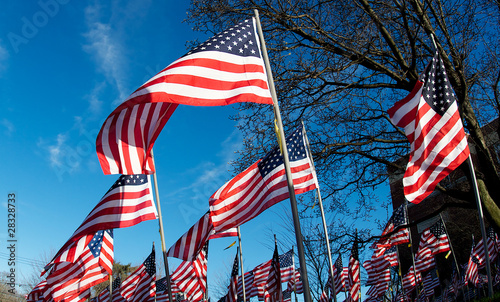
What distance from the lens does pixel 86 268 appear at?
1521cm

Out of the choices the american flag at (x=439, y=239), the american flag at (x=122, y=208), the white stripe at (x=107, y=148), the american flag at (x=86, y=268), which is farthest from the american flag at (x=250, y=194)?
the american flag at (x=439, y=239)

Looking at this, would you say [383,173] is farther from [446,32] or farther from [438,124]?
[438,124]

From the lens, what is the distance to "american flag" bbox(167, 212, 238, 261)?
11.5 meters

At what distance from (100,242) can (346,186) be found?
8590 mm

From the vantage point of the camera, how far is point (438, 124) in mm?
8039

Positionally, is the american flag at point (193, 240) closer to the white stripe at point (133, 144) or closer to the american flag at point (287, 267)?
the white stripe at point (133, 144)

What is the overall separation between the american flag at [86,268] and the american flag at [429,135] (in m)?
11.2

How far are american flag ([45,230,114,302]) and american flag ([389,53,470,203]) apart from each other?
11190mm

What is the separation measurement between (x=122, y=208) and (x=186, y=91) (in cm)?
539

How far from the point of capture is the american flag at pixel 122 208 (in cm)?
978

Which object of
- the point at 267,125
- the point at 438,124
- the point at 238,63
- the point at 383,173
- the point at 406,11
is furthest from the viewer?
the point at 383,173

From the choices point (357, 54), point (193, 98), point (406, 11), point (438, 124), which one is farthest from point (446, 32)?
point (193, 98)

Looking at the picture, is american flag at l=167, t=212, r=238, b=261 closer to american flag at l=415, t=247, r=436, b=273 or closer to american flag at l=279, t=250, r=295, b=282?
american flag at l=279, t=250, r=295, b=282

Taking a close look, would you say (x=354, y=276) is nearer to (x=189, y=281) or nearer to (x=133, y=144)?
(x=189, y=281)
